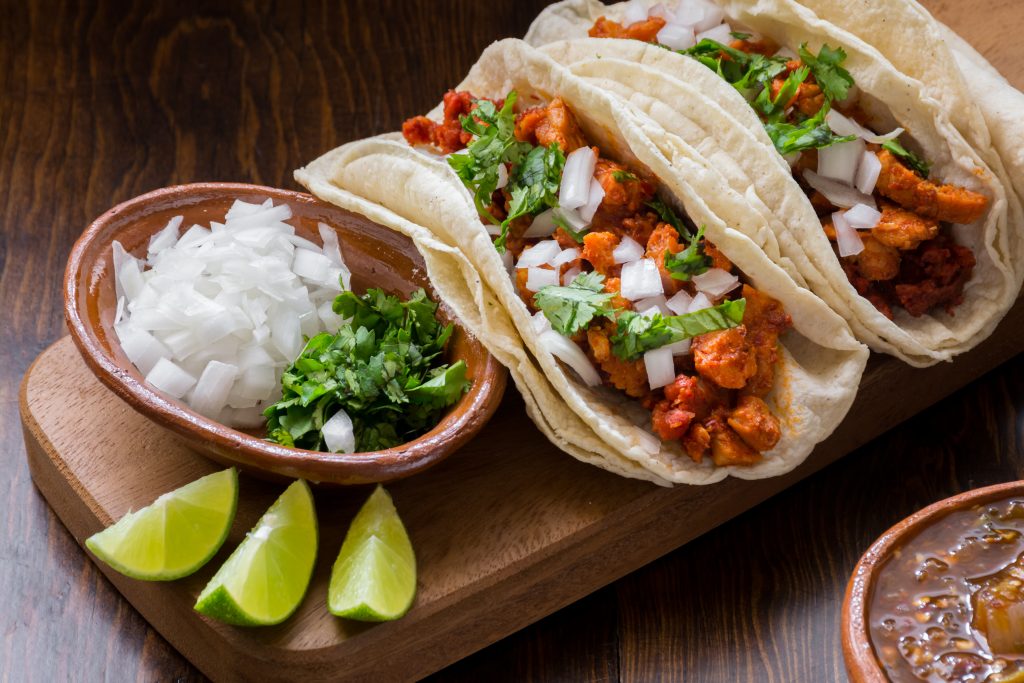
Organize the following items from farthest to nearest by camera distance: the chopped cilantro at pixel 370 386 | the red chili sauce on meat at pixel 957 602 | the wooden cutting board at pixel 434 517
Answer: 1. the chopped cilantro at pixel 370 386
2. the wooden cutting board at pixel 434 517
3. the red chili sauce on meat at pixel 957 602

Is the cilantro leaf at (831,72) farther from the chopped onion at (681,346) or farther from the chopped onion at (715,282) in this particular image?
the chopped onion at (681,346)

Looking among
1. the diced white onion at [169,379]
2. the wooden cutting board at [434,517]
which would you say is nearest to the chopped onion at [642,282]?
the wooden cutting board at [434,517]

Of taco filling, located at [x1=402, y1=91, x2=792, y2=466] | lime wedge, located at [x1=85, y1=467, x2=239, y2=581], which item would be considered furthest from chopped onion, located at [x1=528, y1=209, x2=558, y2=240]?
lime wedge, located at [x1=85, y1=467, x2=239, y2=581]

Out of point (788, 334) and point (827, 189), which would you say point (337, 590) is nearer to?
point (788, 334)

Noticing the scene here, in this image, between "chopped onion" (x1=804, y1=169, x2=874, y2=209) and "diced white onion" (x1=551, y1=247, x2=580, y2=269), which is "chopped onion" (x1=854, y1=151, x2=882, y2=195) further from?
"diced white onion" (x1=551, y1=247, x2=580, y2=269)

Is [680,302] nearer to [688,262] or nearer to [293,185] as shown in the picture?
[688,262]

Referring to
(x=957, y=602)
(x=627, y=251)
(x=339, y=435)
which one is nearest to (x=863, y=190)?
(x=627, y=251)
